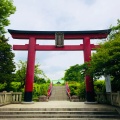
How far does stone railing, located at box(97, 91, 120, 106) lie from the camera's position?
1201 centimetres

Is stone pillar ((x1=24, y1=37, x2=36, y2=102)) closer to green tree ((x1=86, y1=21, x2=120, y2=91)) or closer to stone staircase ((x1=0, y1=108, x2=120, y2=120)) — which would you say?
stone staircase ((x1=0, y1=108, x2=120, y2=120))

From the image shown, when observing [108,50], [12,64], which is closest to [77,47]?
[108,50]

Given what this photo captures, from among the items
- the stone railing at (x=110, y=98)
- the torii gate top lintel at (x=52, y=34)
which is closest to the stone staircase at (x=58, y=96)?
the stone railing at (x=110, y=98)

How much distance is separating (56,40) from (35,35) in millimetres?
1944

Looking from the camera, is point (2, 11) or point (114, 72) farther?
point (2, 11)

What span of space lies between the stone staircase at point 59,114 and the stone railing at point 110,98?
59.8 inches

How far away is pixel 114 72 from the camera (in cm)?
1095

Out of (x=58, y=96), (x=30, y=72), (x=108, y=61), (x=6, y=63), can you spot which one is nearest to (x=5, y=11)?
(x=30, y=72)

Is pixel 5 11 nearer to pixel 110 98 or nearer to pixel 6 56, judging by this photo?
pixel 110 98

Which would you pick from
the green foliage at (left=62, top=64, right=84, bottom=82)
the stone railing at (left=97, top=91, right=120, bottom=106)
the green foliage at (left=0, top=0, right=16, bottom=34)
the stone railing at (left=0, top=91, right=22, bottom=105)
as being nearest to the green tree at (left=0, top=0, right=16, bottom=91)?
the green foliage at (left=0, top=0, right=16, bottom=34)

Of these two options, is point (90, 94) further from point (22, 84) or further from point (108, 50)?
point (22, 84)

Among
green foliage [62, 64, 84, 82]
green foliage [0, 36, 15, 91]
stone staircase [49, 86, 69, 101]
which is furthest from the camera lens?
green foliage [62, 64, 84, 82]

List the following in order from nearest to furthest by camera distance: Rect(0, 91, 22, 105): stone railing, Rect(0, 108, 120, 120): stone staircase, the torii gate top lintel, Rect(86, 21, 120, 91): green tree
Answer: Rect(0, 108, 120, 120): stone staircase → Rect(86, 21, 120, 91): green tree → Rect(0, 91, 22, 105): stone railing → the torii gate top lintel

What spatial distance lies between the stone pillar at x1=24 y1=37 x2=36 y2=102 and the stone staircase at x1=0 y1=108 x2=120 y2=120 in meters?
4.75
